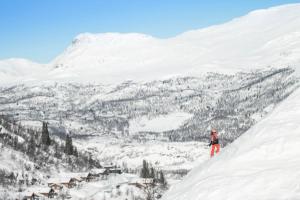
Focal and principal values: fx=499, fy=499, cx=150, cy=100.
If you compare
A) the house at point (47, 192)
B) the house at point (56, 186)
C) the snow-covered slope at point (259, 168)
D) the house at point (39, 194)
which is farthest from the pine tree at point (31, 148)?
the snow-covered slope at point (259, 168)

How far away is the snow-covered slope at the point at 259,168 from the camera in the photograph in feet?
68.1

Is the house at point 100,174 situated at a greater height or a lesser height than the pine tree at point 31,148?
lesser

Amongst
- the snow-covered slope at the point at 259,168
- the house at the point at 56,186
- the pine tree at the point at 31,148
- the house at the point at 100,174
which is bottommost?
the house at the point at 100,174

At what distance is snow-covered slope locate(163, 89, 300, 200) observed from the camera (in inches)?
817

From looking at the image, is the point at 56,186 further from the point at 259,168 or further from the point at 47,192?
the point at 259,168

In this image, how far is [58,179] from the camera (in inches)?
5763

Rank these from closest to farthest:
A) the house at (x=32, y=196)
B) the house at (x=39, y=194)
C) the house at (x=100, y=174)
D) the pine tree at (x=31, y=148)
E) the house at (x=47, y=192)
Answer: the house at (x=32, y=196), the house at (x=39, y=194), the house at (x=47, y=192), the house at (x=100, y=174), the pine tree at (x=31, y=148)

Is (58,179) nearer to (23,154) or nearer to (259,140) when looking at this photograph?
(23,154)

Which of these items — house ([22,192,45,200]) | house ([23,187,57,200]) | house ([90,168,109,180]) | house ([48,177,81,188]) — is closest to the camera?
house ([22,192,45,200])

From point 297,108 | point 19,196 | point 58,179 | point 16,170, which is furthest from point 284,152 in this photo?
point 16,170

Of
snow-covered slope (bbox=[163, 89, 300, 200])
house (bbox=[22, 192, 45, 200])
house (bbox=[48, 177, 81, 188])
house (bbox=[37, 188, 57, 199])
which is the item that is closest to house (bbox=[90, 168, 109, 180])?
house (bbox=[48, 177, 81, 188])

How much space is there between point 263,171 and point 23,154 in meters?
160

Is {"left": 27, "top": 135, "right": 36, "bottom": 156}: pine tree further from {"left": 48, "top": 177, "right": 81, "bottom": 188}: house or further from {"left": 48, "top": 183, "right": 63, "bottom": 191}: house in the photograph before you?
{"left": 48, "top": 183, "right": 63, "bottom": 191}: house

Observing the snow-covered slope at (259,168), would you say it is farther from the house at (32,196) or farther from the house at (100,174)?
the house at (100,174)
